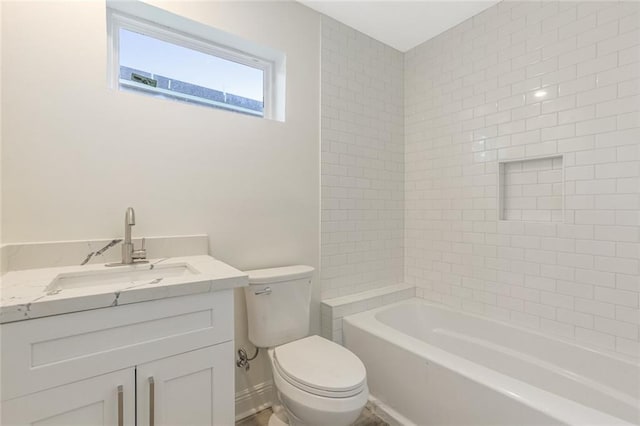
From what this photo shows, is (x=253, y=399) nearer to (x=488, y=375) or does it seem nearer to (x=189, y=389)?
(x=189, y=389)

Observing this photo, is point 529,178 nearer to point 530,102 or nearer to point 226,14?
point 530,102

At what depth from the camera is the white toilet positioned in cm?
127

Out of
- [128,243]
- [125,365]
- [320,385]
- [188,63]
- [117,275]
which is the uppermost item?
[188,63]

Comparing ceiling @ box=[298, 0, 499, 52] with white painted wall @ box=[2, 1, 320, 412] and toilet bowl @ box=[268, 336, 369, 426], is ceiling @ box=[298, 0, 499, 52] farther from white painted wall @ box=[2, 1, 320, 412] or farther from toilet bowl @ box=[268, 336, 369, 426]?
toilet bowl @ box=[268, 336, 369, 426]

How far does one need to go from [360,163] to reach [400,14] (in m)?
1.05

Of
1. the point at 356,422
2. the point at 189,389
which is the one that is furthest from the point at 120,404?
the point at 356,422

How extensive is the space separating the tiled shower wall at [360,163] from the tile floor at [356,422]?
743mm

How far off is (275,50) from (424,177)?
1.46 metres

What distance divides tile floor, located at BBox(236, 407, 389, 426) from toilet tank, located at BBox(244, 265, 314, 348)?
0.46 meters

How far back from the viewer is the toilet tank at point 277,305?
1.65m

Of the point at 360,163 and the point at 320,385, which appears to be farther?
the point at 360,163

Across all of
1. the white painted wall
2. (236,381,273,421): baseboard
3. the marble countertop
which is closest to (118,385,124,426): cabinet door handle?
the marble countertop

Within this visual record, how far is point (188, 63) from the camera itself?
1.77 m

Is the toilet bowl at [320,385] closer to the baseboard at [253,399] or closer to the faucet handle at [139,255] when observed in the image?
the baseboard at [253,399]
